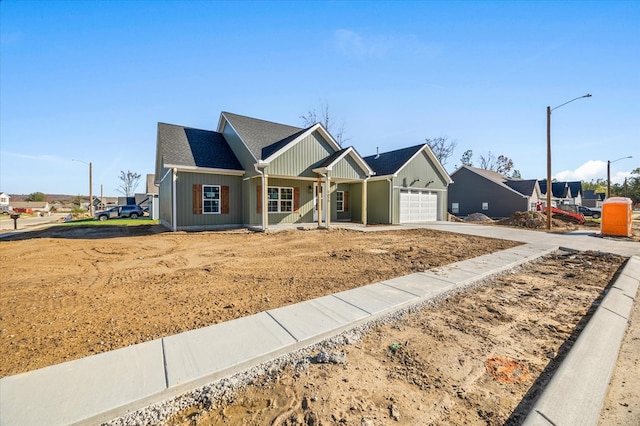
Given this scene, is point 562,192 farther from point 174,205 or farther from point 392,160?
point 174,205

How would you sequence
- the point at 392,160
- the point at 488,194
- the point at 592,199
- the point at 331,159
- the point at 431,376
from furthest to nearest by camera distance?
the point at 592,199
the point at 488,194
the point at 392,160
the point at 331,159
the point at 431,376

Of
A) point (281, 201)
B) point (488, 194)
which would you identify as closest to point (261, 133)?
point (281, 201)

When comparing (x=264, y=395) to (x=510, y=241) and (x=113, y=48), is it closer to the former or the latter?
(x=510, y=241)

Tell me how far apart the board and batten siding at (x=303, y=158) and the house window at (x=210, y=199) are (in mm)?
3447

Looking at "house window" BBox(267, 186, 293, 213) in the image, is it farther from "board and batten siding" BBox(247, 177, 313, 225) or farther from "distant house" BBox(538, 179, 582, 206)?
"distant house" BBox(538, 179, 582, 206)

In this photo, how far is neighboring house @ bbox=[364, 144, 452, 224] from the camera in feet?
58.3

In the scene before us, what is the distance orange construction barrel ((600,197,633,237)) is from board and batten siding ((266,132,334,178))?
Result: 13.2 metres

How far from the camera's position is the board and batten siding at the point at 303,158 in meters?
13.0

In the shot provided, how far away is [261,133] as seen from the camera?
15719 mm

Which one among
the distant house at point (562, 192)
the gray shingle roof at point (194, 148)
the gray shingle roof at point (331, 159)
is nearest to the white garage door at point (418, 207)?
the gray shingle roof at point (331, 159)

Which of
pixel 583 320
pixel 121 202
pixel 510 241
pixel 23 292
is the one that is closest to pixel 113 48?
pixel 23 292

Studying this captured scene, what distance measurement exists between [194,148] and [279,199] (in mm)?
5310

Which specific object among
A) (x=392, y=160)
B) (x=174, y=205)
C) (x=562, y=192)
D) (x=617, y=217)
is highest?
(x=392, y=160)

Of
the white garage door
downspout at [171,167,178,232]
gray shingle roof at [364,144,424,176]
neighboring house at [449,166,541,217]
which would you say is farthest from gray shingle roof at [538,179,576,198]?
downspout at [171,167,178,232]
